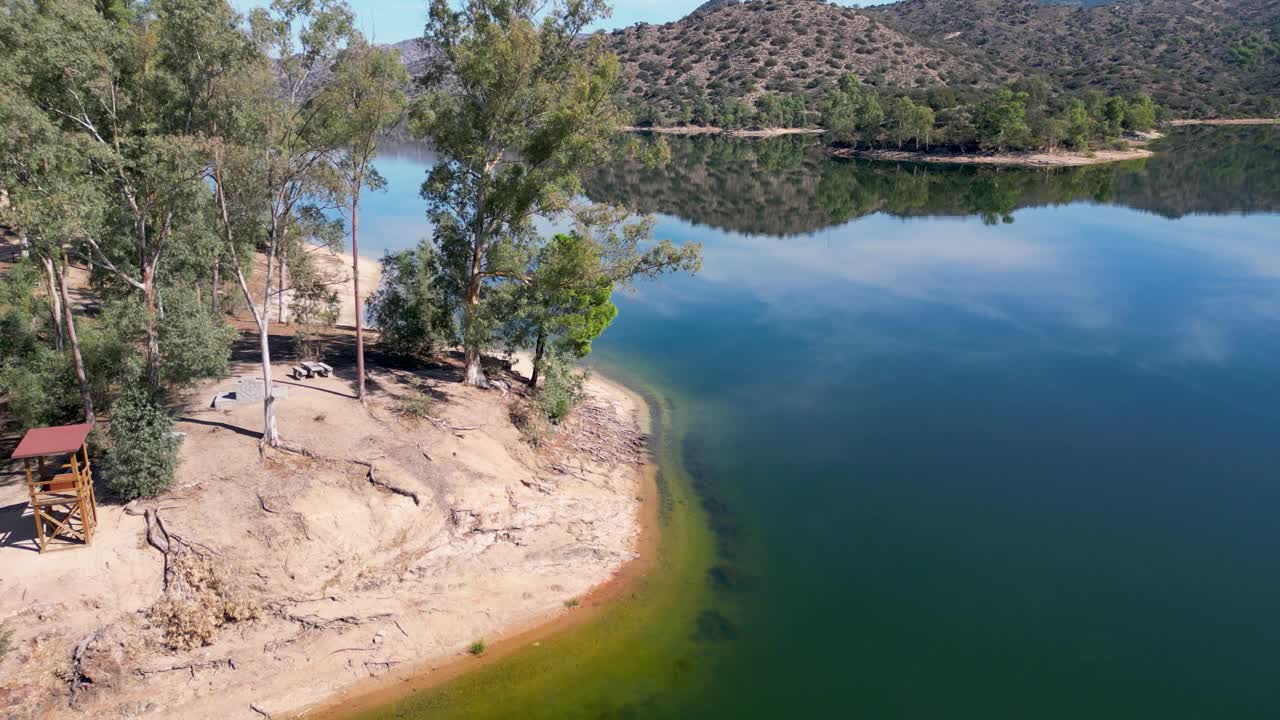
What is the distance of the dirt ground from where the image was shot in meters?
18.2

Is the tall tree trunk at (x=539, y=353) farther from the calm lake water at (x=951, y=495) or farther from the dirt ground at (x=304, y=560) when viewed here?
the calm lake water at (x=951, y=495)

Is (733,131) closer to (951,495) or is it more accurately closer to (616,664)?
(951,495)

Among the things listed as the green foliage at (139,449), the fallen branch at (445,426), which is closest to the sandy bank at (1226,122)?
the fallen branch at (445,426)

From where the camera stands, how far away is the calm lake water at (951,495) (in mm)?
20281

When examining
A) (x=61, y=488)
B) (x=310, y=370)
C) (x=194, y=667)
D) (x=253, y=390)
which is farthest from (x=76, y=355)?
(x=194, y=667)

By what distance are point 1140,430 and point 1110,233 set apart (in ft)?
184

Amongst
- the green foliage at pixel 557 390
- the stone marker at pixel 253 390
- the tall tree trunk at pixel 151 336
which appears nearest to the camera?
the tall tree trunk at pixel 151 336

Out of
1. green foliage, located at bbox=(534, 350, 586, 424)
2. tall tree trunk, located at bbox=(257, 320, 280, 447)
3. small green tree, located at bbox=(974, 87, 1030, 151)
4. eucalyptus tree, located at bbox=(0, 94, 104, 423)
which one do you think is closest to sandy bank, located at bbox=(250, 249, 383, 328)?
green foliage, located at bbox=(534, 350, 586, 424)

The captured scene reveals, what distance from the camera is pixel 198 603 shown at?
64.2 ft

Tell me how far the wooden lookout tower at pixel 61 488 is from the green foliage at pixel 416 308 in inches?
561

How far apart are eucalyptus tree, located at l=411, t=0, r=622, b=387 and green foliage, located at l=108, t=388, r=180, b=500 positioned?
451 inches

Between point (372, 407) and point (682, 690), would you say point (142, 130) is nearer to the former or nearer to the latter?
point (372, 407)

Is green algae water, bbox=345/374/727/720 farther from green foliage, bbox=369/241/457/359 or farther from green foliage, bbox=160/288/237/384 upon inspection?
green foliage, bbox=369/241/457/359

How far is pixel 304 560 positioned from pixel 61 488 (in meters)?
6.23
